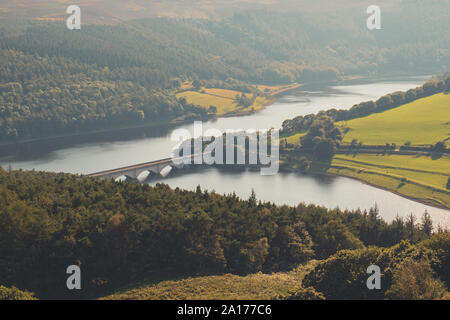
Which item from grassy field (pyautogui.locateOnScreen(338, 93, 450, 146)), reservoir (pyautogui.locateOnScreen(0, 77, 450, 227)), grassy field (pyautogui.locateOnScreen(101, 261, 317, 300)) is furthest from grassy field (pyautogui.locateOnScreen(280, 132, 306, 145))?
grassy field (pyautogui.locateOnScreen(101, 261, 317, 300))

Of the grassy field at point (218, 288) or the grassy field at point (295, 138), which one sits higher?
the grassy field at point (295, 138)

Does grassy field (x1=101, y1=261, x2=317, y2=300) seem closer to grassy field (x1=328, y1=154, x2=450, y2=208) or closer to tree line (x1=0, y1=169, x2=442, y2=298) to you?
tree line (x1=0, y1=169, x2=442, y2=298)

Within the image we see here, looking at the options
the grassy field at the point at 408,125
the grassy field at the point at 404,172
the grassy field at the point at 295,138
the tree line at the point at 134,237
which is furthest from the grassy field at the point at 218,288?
the grassy field at the point at 408,125

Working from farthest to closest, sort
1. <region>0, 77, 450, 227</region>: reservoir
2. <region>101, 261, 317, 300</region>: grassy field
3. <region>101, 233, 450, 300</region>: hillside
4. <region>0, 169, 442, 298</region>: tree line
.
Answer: <region>0, 77, 450, 227</region>: reservoir < <region>0, 169, 442, 298</region>: tree line < <region>101, 261, 317, 300</region>: grassy field < <region>101, 233, 450, 300</region>: hillside

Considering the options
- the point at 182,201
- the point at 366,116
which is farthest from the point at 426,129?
the point at 182,201

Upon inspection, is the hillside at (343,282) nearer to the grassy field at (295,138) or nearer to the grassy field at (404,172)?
the grassy field at (404,172)

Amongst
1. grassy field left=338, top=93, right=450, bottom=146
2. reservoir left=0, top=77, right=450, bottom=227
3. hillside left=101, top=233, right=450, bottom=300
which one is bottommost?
reservoir left=0, top=77, right=450, bottom=227

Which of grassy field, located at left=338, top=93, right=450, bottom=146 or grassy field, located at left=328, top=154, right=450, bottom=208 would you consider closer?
grassy field, located at left=328, top=154, right=450, bottom=208
